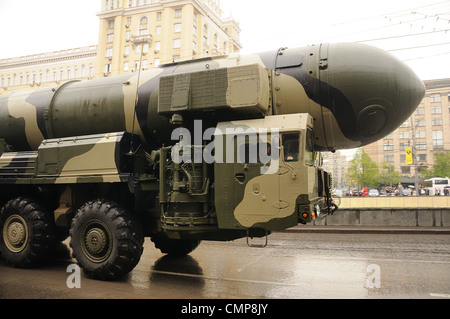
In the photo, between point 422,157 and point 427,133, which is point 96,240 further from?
point 422,157

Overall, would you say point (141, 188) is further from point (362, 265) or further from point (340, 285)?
point (362, 265)

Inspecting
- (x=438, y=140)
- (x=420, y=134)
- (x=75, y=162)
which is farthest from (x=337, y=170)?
(x=75, y=162)

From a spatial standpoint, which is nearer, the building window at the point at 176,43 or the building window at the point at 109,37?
the building window at the point at 176,43

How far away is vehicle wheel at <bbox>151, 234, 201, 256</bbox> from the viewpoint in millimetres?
8195

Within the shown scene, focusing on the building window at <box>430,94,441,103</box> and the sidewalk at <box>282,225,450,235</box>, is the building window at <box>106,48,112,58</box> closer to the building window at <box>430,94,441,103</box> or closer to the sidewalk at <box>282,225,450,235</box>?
the sidewalk at <box>282,225,450,235</box>

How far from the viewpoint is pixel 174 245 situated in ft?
27.0

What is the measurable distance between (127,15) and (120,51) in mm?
6092

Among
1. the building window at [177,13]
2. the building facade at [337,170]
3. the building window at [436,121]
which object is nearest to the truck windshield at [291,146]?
the building window at [177,13]

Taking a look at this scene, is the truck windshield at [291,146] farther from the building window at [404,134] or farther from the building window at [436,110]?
the building window at [404,134]

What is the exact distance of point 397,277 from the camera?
6.23m

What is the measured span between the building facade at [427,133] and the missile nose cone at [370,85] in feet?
195

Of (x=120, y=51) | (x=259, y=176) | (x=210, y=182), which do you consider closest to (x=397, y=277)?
(x=259, y=176)
